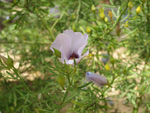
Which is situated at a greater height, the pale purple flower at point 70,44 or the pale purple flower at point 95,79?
the pale purple flower at point 70,44

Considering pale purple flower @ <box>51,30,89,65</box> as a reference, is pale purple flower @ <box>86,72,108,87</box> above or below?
below

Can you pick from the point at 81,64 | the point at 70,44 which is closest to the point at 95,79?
the point at 70,44

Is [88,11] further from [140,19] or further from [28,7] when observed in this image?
[28,7]

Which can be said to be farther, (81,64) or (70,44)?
(81,64)

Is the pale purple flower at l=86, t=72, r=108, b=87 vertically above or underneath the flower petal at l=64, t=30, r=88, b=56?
underneath

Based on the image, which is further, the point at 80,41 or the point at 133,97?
the point at 133,97

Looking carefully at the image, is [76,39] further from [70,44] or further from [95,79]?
[95,79]

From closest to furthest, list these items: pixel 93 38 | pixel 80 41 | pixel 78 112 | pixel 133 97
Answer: pixel 80 41, pixel 78 112, pixel 93 38, pixel 133 97

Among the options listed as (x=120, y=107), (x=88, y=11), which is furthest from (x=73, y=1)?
(x=120, y=107)
